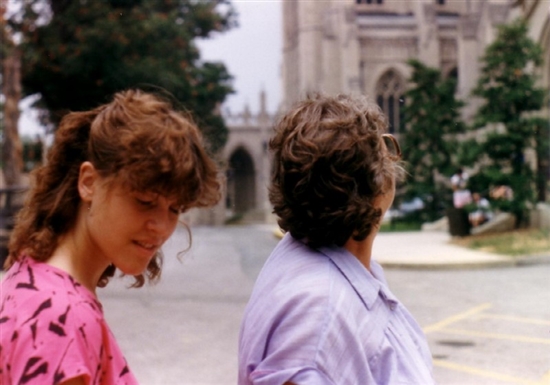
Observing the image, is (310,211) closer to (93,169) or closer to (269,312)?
(269,312)

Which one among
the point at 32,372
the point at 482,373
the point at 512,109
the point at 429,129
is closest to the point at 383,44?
the point at 429,129

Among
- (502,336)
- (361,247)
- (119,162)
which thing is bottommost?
(502,336)

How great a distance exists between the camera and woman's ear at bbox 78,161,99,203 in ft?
4.75

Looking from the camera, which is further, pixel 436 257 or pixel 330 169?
pixel 436 257

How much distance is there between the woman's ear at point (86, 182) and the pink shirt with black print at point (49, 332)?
175 mm

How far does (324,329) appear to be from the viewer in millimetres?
1461

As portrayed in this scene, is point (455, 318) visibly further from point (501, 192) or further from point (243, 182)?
point (243, 182)

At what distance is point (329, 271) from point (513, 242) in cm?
1400

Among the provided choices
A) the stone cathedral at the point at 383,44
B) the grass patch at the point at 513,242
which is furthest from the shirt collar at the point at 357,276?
the stone cathedral at the point at 383,44

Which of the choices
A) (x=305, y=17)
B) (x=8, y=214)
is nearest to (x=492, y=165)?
(x=8, y=214)

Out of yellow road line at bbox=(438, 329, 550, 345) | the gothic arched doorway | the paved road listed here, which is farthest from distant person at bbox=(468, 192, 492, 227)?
the gothic arched doorway

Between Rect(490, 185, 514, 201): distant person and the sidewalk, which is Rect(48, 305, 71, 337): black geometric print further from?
Rect(490, 185, 514, 201): distant person

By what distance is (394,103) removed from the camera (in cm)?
3991

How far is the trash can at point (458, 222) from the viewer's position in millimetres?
17016
